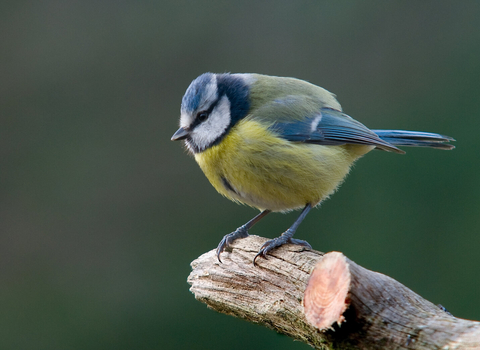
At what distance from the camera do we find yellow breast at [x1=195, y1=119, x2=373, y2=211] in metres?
1.80

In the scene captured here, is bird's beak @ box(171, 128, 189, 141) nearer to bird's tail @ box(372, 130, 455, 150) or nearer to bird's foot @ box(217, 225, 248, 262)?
bird's foot @ box(217, 225, 248, 262)

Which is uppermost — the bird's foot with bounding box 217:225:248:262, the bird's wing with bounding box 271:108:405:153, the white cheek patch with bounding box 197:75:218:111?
the white cheek patch with bounding box 197:75:218:111

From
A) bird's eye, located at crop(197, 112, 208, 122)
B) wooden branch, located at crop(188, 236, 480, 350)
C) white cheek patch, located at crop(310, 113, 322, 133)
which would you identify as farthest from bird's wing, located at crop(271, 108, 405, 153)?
wooden branch, located at crop(188, 236, 480, 350)

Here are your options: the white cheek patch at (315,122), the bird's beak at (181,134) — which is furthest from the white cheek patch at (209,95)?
the white cheek patch at (315,122)

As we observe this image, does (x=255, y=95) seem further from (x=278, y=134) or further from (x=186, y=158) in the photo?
(x=186, y=158)

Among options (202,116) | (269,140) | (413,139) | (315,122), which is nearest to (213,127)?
(202,116)

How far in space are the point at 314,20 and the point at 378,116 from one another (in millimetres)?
834

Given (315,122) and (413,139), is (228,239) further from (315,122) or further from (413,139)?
(413,139)

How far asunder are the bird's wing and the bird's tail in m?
0.14

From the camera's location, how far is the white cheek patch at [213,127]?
191 centimetres

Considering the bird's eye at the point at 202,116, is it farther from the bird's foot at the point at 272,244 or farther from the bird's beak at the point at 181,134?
the bird's foot at the point at 272,244

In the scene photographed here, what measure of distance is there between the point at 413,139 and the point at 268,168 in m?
0.86

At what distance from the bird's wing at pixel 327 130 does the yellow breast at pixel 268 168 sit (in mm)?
34

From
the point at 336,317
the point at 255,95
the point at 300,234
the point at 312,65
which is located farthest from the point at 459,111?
the point at 336,317
